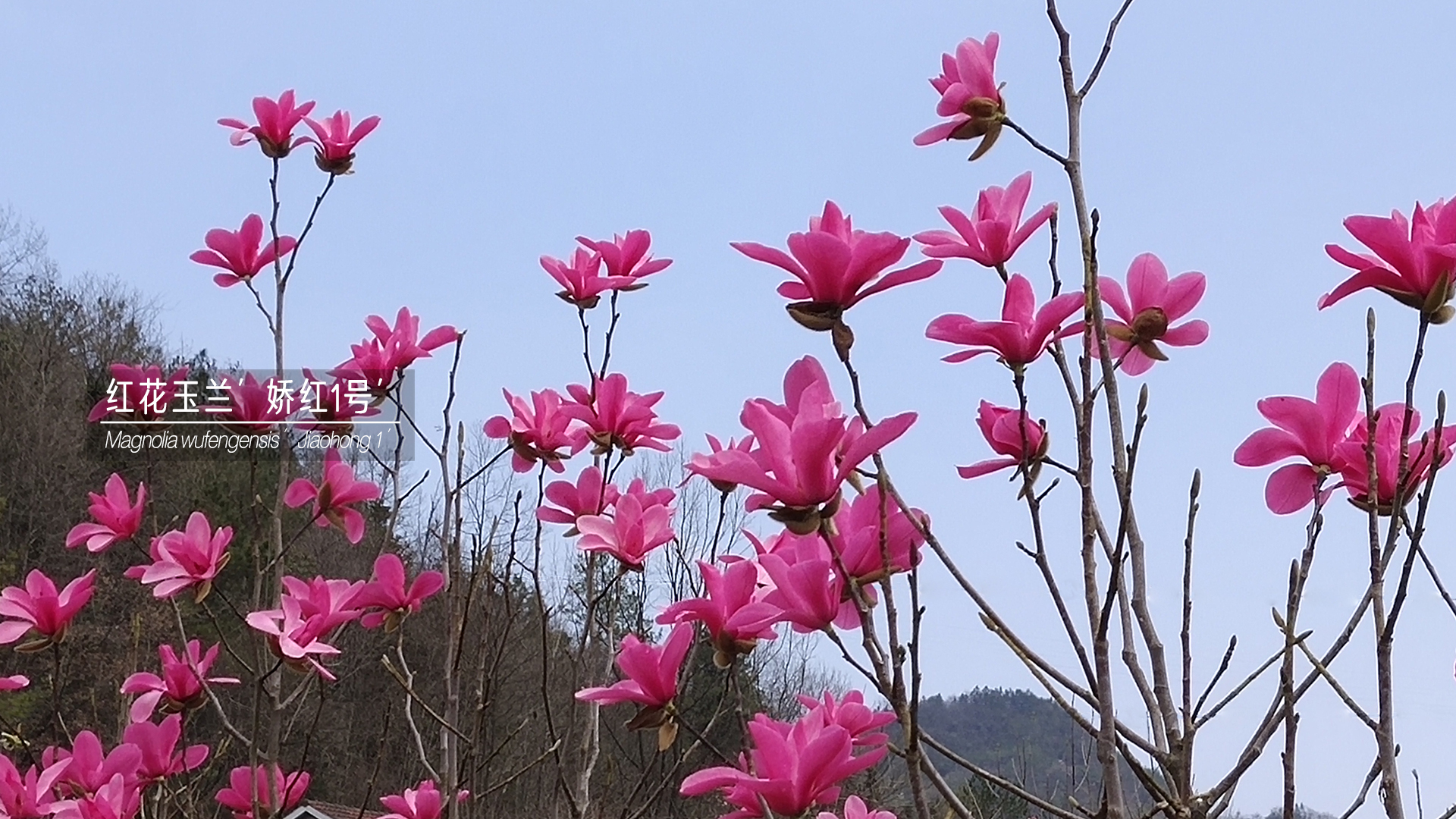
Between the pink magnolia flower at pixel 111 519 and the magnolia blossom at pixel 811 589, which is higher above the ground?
the pink magnolia flower at pixel 111 519

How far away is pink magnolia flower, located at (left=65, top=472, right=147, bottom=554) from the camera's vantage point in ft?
6.47

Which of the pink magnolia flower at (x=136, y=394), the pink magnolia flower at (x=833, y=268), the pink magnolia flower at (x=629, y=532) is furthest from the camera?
the pink magnolia flower at (x=136, y=394)

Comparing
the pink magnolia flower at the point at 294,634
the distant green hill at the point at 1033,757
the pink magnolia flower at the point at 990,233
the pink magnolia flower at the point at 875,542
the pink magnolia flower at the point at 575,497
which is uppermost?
the pink magnolia flower at the point at 990,233

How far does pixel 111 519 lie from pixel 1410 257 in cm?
196

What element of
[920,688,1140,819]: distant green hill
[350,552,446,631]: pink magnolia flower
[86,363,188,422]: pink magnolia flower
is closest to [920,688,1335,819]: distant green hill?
[920,688,1140,819]: distant green hill

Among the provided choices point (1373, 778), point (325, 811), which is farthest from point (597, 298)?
point (325, 811)

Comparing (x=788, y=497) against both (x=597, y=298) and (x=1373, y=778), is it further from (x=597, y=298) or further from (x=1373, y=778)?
(x=597, y=298)

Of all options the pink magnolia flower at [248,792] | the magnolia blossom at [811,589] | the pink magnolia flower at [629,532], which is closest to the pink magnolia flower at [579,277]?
the pink magnolia flower at [629,532]

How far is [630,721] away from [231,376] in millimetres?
1344

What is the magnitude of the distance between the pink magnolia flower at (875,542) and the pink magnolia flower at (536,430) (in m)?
1.07

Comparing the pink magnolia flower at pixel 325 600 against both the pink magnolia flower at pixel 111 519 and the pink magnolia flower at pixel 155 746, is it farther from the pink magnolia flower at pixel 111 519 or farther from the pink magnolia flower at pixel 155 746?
the pink magnolia flower at pixel 111 519

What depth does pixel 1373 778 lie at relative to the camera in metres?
0.85

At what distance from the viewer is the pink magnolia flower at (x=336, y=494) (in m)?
1.92

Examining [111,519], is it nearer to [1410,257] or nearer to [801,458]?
[801,458]
